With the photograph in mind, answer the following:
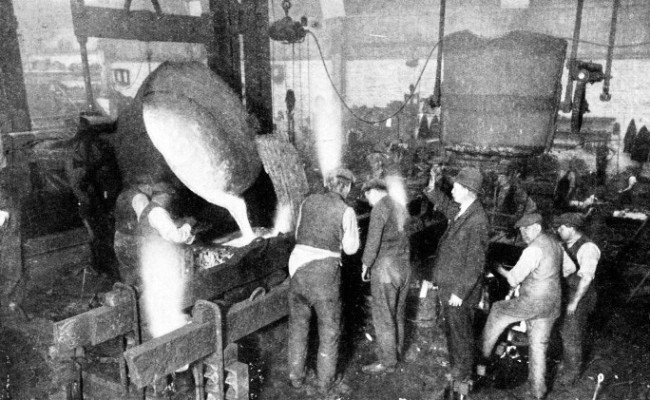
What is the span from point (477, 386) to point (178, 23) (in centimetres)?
530

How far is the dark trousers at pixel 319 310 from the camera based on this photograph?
4449 mm

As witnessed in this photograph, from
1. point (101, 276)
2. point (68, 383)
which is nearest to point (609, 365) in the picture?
point (68, 383)

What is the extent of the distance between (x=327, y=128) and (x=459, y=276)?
17148 millimetres

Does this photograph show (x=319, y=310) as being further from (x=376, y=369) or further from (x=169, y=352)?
(x=169, y=352)

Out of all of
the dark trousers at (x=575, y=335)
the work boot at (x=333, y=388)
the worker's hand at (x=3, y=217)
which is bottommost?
the work boot at (x=333, y=388)

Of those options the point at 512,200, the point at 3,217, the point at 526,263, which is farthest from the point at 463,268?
the point at 3,217

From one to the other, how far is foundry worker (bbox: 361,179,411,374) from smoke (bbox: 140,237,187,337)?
178 centimetres

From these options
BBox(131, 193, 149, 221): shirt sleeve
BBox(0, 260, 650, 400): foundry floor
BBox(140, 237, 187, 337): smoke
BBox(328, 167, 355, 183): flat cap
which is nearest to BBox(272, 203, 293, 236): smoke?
BBox(0, 260, 650, 400): foundry floor

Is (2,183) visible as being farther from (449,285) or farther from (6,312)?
(449,285)

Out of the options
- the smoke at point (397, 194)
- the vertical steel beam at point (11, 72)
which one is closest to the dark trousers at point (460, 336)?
the smoke at point (397, 194)

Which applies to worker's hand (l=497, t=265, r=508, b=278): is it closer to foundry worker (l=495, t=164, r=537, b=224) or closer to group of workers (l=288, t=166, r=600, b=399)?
group of workers (l=288, t=166, r=600, b=399)

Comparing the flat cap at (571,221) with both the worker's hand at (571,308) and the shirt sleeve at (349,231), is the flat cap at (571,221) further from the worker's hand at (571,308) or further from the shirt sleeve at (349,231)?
the shirt sleeve at (349,231)

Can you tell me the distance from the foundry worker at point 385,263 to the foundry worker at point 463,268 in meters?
0.43

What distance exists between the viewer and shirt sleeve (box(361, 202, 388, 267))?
4.76m
